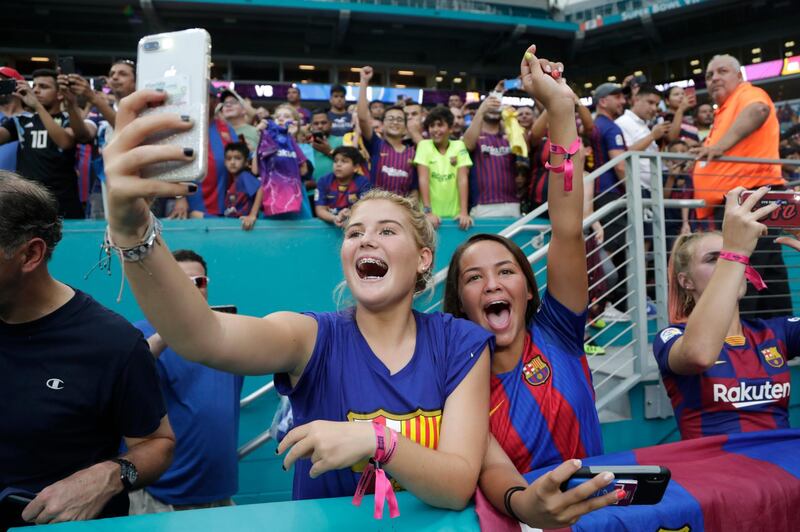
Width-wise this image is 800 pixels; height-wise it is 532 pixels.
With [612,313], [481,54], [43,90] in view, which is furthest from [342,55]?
[612,313]

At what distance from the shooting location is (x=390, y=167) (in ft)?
17.7

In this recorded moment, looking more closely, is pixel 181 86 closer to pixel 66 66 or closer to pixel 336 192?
pixel 66 66

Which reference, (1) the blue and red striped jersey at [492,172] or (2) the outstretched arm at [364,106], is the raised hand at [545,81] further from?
(1) the blue and red striped jersey at [492,172]

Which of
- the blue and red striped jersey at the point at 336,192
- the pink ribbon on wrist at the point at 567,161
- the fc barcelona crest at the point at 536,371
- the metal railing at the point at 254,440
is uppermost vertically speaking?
the blue and red striped jersey at the point at 336,192

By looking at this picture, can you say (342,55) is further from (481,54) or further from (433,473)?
(433,473)

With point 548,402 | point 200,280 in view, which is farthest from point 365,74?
point 548,402

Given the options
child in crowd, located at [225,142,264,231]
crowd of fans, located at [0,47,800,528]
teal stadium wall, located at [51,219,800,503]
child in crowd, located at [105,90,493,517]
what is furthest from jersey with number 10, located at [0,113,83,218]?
child in crowd, located at [105,90,493,517]

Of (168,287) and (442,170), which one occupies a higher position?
(442,170)

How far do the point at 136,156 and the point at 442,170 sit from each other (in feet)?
14.8

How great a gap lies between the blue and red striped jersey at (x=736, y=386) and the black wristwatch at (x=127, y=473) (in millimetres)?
1841

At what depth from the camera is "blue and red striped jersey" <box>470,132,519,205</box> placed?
17.6 ft

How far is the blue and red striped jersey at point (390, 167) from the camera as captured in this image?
5359mm

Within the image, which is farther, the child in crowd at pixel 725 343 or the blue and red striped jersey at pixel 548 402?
the child in crowd at pixel 725 343

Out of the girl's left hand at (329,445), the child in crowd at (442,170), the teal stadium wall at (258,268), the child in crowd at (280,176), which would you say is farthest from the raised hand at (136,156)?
the child in crowd at (442,170)
